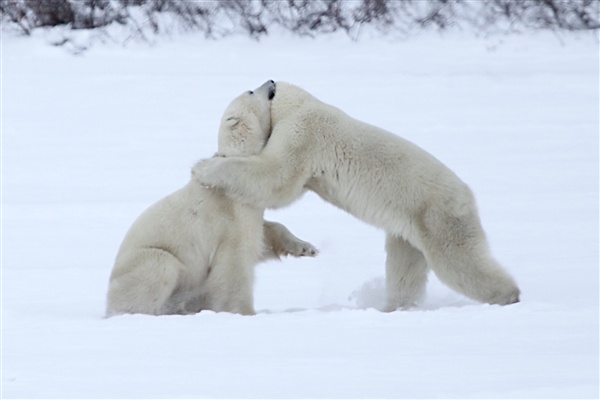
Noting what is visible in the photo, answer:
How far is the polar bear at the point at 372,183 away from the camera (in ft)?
17.0

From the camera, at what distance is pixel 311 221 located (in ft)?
25.0

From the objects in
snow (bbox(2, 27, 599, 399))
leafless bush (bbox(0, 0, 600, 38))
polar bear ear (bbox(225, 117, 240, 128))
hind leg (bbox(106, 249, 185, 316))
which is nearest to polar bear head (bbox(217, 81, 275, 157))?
polar bear ear (bbox(225, 117, 240, 128))

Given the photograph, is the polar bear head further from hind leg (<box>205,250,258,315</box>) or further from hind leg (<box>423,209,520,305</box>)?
hind leg (<box>423,209,520,305</box>)

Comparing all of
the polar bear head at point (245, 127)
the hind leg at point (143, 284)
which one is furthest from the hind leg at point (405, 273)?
the hind leg at point (143, 284)

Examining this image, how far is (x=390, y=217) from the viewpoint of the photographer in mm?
5348

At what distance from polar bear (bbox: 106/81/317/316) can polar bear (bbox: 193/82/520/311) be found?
Answer: 0.11m

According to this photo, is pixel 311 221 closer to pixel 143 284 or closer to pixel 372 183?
pixel 372 183

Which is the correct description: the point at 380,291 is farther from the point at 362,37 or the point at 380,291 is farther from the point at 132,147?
the point at 362,37

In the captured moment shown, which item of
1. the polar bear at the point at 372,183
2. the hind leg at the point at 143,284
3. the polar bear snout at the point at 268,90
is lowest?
the hind leg at the point at 143,284

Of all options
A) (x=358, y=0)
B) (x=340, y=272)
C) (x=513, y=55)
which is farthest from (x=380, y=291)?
(x=358, y=0)

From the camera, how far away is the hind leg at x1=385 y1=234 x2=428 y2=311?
561 centimetres

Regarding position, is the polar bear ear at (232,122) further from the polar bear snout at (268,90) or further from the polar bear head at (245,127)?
the polar bear snout at (268,90)

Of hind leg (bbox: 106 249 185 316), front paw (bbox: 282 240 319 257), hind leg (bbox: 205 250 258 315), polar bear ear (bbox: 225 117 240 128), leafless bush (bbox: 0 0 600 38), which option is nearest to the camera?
hind leg (bbox: 106 249 185 316)

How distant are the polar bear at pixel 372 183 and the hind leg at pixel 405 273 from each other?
5 cm
